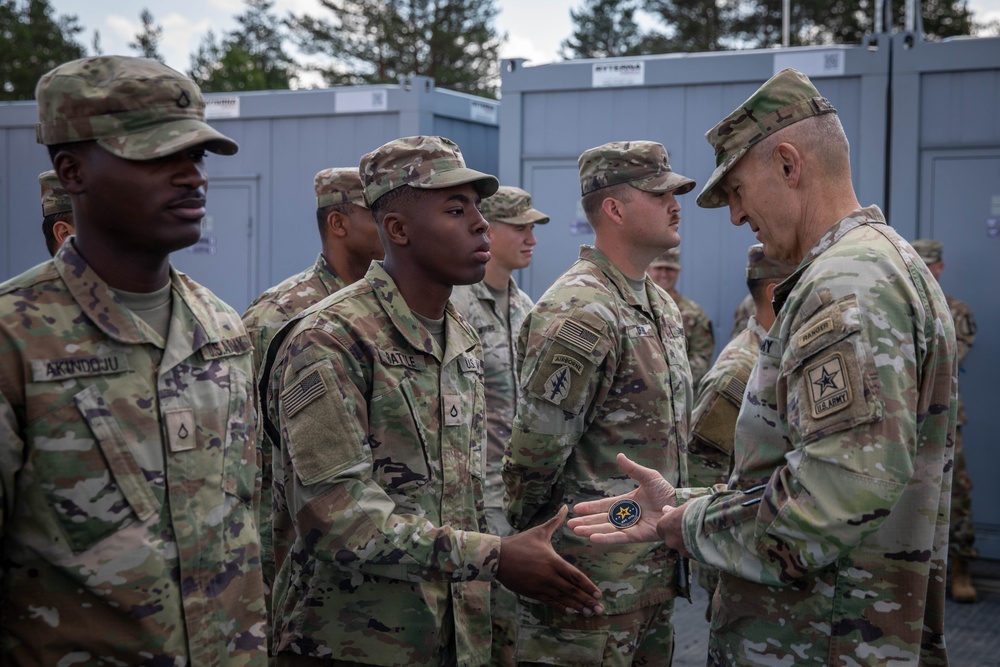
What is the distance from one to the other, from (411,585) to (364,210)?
2019 mm

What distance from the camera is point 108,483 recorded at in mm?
1851

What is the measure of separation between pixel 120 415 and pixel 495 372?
313 centimetres

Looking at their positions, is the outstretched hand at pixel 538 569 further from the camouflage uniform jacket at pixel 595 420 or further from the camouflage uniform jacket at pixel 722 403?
the camouflage uniform jacket at pixel 722 403


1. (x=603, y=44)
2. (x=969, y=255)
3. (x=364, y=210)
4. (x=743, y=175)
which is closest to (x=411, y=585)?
(x=743, y=175)

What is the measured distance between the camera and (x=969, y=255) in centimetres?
666

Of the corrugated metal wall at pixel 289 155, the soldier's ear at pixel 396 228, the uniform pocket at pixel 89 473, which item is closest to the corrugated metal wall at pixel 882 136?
the corrugated metal wall at pixel 289 155

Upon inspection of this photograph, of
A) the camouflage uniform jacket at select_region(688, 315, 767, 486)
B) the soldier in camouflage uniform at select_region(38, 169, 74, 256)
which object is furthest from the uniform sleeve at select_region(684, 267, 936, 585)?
the soldier in camouflage uniform at select_region(38, 169, 74, 256)

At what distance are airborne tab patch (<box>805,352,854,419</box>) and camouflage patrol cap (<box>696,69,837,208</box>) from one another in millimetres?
546

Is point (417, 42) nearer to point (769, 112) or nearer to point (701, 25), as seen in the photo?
point (701, 25)

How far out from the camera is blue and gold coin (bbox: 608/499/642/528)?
8.14 feet

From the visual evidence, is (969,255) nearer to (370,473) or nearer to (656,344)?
(656,344)

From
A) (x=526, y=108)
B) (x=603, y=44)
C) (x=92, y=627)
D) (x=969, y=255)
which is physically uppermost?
(x=603, y=44)

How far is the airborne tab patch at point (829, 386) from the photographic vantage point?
1972mm

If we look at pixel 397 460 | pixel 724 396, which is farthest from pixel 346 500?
pixel 724 396
